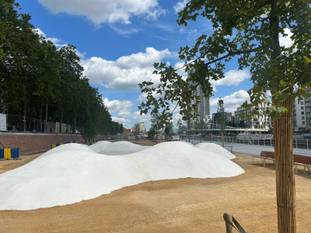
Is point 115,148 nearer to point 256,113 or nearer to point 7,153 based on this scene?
point 7,153

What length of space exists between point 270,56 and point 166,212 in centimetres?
673

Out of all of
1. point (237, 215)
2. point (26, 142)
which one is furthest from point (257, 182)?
point (26, 142)

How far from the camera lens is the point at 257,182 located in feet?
49.4

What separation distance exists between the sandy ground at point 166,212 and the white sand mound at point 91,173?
623 millimetres

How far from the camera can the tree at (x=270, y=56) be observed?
3326 mm

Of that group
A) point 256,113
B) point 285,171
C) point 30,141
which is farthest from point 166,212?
point 30,141

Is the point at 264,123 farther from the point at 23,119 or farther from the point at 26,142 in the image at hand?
the point at 23,119

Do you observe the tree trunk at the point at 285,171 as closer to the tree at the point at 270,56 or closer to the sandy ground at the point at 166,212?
the tree at the point at 270,56

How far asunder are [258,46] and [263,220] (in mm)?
5787

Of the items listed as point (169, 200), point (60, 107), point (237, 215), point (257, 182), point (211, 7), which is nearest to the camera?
point (211, 7)

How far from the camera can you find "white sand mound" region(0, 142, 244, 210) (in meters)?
11.7

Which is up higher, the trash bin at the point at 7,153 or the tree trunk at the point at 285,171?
the tree trunk at the point at 285,171

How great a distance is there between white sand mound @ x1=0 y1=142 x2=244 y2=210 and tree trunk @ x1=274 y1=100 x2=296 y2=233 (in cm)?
861

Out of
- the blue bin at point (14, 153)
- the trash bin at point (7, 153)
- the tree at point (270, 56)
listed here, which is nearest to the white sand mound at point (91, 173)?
the tree at point (270, 56)
